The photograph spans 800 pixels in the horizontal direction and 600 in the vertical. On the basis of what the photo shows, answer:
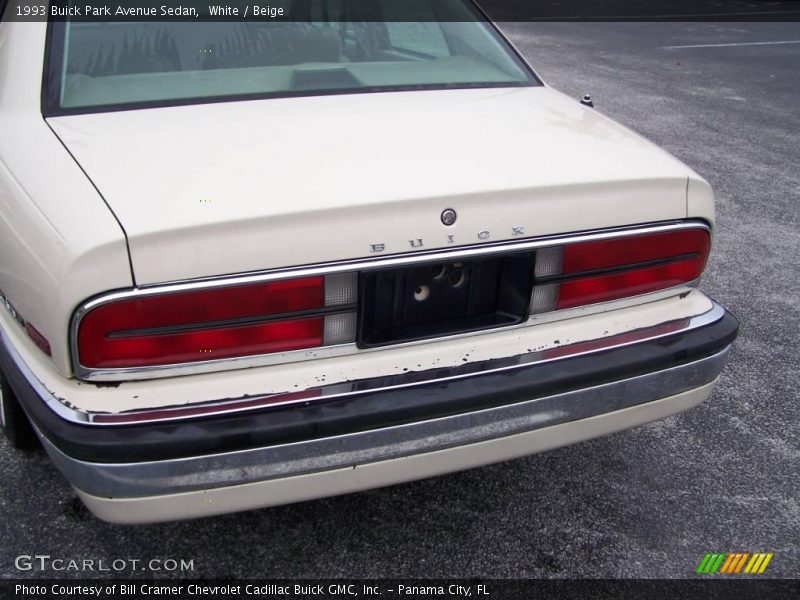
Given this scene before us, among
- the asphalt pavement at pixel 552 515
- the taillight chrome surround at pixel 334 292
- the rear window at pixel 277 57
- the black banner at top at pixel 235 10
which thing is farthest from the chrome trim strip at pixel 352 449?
the black banner at top at pixel 235 10

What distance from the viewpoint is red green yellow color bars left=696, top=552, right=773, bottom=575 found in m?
2.26

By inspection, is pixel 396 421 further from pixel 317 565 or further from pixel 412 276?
pixel 317 565

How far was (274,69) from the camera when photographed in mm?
2484

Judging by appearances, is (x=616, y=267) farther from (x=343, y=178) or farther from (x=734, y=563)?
(x=734, y=563)

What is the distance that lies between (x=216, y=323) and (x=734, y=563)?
160 centimetres

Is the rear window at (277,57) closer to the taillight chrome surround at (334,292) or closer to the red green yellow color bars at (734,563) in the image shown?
the taillight chrome surround at (334,292)

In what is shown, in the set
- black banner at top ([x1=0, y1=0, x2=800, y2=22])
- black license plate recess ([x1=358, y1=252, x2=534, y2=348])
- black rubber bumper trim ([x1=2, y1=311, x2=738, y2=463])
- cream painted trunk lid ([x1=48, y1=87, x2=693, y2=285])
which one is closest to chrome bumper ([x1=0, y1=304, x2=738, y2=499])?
black rubber bumper trim ([x1=2, y1=311, x2=738, y2=463])

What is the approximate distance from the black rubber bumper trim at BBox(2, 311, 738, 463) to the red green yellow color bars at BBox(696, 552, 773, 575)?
63 cm

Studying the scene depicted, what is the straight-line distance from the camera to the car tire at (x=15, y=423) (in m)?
2.43

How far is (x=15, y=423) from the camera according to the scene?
8.14ft

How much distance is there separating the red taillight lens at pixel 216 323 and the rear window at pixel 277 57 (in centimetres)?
79

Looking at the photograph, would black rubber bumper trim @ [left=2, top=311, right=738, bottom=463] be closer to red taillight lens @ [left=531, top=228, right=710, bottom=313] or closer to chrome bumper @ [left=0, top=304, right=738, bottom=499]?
chrome bumper @ [left=0, top=304, right=738, bottom=499]

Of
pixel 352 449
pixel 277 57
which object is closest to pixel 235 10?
pixel 277 57

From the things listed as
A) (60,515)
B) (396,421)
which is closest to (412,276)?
(396,421)
